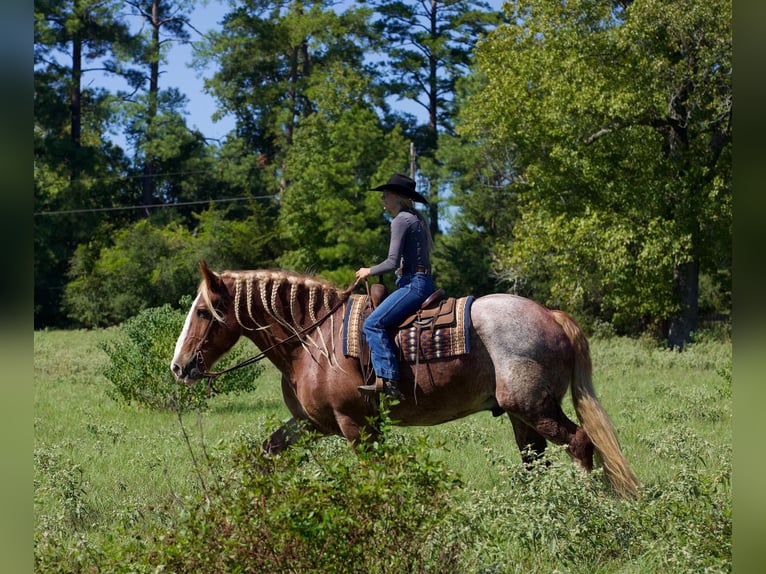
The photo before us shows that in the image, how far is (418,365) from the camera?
6.75 m

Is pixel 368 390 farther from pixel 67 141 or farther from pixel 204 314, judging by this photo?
pixel 67 141

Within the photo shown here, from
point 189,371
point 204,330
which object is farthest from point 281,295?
point 189,371

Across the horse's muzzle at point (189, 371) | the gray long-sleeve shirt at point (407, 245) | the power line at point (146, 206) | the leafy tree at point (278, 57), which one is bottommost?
the horse's muzzle at point (189, 371)

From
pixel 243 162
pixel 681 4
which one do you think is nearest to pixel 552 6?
pixel 681 4

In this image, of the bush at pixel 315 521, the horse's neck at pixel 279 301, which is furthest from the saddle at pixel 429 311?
the bush at pixel 315 521

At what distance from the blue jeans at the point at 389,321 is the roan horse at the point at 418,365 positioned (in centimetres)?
23

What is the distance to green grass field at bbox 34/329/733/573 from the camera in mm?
4719

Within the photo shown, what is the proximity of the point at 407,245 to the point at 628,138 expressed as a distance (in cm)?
1871

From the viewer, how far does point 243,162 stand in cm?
4525

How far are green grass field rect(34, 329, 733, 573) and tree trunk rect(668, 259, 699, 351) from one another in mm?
9110

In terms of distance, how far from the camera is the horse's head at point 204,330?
22.8 feet

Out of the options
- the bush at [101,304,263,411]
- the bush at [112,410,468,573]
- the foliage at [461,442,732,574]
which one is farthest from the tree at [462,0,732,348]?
the bush at [112,410,468,573]

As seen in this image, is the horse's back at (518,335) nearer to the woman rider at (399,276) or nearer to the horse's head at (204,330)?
the woman rider at (399,276)
